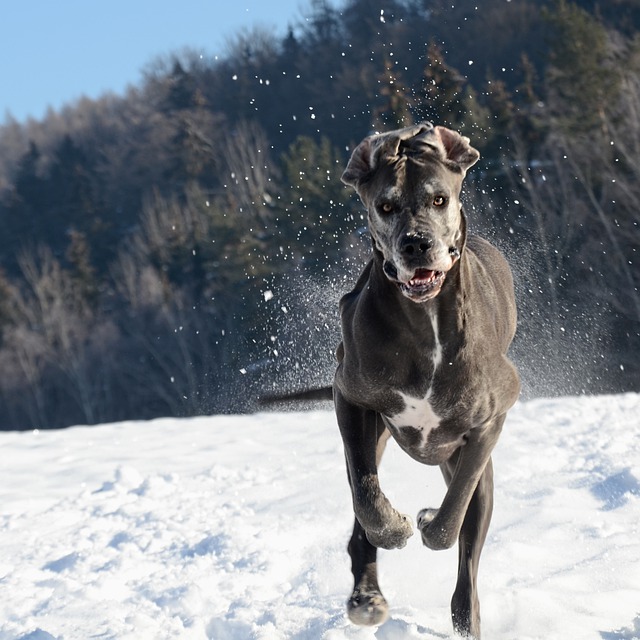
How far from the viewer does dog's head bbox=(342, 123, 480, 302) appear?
322cm

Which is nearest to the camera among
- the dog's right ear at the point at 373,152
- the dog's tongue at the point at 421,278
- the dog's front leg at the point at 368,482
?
the dog's tongue at the point at 421,278

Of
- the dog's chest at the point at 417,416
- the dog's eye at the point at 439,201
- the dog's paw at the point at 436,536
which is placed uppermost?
the dog's eye at the point at 439,201

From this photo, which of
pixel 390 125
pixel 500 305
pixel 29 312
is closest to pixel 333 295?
pixel 500 305

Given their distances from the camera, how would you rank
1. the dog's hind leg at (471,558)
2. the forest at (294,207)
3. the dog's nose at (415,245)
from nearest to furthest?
the dog's nose at (415,245), the dog's hind leg at (471,558), the forest at (294,207)

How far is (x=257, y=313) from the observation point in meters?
Result: 28.5

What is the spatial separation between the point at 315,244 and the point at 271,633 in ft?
71.4

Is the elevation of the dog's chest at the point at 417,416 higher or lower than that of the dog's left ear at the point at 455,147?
lower

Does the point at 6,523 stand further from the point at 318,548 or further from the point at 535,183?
the point at 535,183

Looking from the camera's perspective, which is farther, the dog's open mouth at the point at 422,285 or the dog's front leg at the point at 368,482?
the dog's front leg at the point at 368,482

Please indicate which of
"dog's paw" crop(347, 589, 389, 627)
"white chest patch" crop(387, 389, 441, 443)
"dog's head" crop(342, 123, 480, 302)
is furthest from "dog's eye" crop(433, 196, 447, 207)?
"dog's paw" crop(347, 589, 389, 627)

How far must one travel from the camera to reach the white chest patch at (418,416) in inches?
141

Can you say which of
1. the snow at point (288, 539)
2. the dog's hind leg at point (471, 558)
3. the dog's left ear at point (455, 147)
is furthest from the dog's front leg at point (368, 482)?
the dog's left ear at point (455, 147)

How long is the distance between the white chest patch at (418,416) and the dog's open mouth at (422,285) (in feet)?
1.29

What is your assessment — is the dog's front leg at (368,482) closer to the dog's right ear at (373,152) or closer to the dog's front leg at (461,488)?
the dog's front leg at (461,488)
